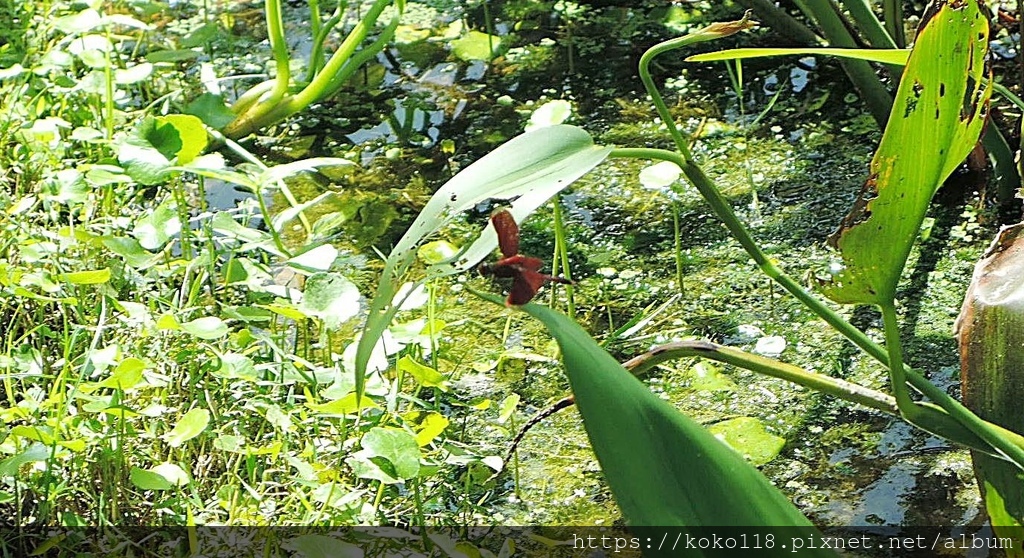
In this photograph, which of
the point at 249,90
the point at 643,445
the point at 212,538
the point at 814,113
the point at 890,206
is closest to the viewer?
the point at 643,445

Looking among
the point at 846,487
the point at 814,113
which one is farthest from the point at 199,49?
the point at 846,487

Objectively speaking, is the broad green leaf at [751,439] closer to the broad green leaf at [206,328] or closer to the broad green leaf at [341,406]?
the broad green leaf at [341,406]

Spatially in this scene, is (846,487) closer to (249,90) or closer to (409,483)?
(409,483)

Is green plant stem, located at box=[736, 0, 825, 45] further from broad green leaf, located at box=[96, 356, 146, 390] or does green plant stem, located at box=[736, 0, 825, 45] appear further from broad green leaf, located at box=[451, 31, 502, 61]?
broad green leaf, located at box=[96, 356, 146, 390]

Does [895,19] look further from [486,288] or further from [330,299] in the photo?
Result: [330,299]

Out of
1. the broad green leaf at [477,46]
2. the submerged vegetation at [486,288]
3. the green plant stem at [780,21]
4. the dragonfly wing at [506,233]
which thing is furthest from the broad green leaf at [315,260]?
the broad green leaf at [477,46]
